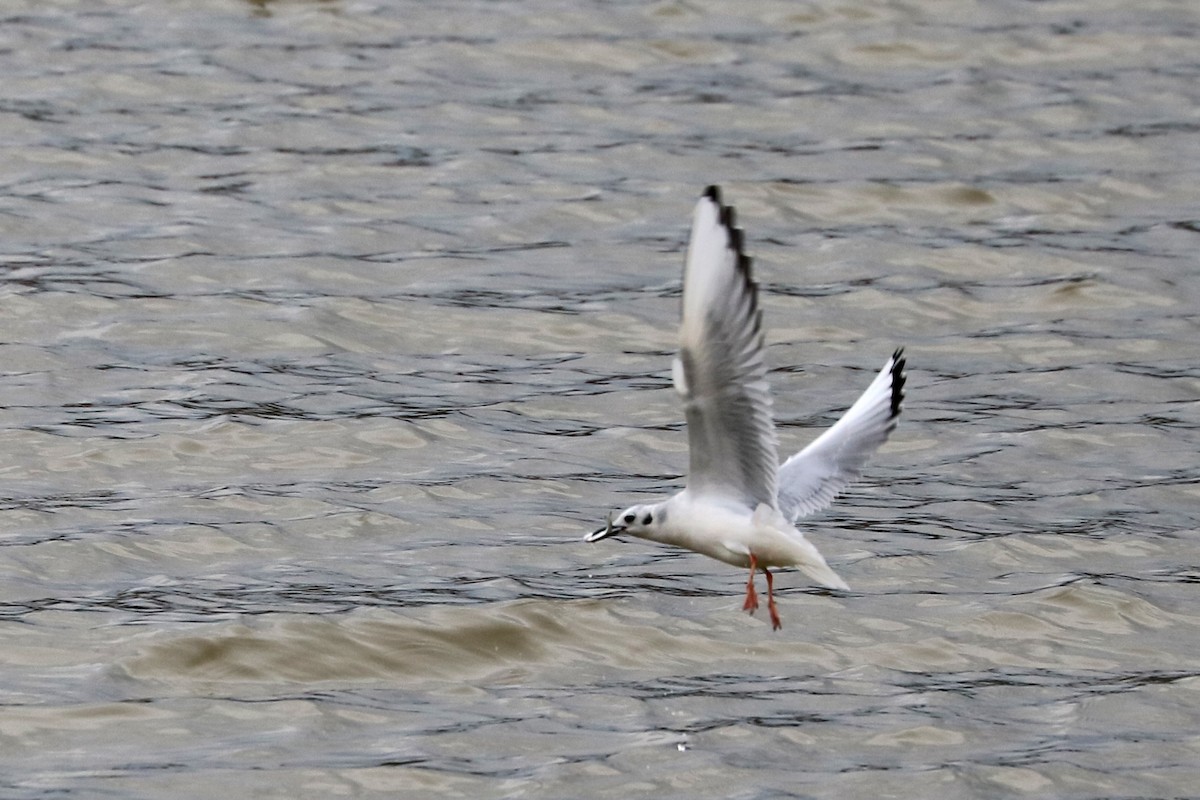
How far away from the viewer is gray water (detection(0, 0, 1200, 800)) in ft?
26.3

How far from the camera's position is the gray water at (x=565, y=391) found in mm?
8023

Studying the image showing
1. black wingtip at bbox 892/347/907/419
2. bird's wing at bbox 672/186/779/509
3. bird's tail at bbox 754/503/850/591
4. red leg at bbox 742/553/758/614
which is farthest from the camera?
black wingtip at bbox 892/347/907/419

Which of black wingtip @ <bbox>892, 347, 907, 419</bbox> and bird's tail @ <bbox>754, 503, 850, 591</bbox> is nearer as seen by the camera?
bird's tail @ <bbox>754, 503, 850, 591</bbox>

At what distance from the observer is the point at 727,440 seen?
7.71m

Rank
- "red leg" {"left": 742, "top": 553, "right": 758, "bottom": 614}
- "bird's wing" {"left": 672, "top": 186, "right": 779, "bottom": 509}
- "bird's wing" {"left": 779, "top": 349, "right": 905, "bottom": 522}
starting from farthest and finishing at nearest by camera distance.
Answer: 1. "bird's wing" {"left": 779, "top": 349, "right": 905, "bottom": 522}
2. "red leg" {"left": 742, "top": 553, "right": 758, "bottom": 614}
3. "bird's wing" {"left": 672, "top": 186, "right": 779, "bottom": 509}

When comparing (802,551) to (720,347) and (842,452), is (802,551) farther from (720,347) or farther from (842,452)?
(842,452)

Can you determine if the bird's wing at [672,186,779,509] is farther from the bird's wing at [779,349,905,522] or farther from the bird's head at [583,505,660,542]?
the bird's wing at [779,349,905,522]

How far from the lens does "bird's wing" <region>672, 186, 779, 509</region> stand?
24.0ft

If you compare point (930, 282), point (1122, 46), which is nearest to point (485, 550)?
point (930, 282)

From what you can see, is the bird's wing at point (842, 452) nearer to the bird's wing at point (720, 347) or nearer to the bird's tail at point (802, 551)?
the bird's tail at point (802, 551)

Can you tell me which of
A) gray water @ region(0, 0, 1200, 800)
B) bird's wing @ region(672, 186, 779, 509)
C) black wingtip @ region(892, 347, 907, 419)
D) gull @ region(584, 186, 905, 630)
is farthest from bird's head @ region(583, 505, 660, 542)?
black wingtip @ region(892, 347, 907, 419)

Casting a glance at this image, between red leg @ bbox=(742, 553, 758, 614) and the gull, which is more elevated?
the gull

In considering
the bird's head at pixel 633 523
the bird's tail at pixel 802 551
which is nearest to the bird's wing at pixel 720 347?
the bird's tail at pixel 802 551

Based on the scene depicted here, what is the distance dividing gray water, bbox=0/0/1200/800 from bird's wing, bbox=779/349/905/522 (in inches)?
27.1
